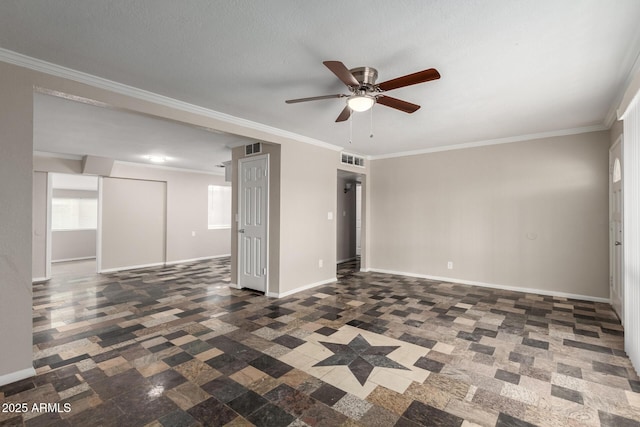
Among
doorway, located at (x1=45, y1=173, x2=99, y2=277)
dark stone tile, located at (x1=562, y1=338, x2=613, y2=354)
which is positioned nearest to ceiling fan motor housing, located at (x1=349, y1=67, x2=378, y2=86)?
dark stone tile, located at (x1=562, y1=338, x2=613, y2=354)

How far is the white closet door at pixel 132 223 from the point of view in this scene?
22.8 ft

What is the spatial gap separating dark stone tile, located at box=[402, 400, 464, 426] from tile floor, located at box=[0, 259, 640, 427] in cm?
1

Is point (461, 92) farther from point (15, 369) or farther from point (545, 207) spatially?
point (15, 369)

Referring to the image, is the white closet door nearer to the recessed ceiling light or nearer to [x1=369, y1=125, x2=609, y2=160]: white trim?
the recessed ceiling light

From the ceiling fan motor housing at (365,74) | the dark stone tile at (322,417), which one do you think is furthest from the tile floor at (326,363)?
the ceiling fan motor housing at (365,74)

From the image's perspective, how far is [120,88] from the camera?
9.66 feet

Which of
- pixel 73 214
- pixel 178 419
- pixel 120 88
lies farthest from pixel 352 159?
pixel 73 214

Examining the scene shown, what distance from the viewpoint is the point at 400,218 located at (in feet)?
21.0

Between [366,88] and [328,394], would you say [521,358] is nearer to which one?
[328,394]

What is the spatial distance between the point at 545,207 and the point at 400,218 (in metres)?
2.47

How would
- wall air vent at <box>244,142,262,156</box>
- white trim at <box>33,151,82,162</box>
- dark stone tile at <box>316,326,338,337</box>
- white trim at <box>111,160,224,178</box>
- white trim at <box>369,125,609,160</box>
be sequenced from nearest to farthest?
1. dark stone tile at <box>316,326,338,337</box>
2. white trim at <box>369,125,609,160</box>
3. wall air vent at <box>244,142,262,156</box>
4. white trim at <box>33,151,82,162</box>
5. white trim at <box>111,160,224,178</box>

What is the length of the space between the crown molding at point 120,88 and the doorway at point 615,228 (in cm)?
452

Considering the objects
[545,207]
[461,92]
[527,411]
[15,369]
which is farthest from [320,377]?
[545,207]

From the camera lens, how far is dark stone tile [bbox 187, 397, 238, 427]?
1924 millimetres
